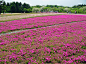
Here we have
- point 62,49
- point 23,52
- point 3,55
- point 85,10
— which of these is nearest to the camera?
point 3,55

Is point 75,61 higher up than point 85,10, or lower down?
lower down

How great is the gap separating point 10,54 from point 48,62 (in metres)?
3.46

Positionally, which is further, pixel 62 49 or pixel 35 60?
pixel 62 49

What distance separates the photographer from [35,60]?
6332 mm

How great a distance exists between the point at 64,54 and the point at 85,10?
110m

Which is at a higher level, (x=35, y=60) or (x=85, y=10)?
(x=85, y=10)

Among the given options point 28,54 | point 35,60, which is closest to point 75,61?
point 35,60

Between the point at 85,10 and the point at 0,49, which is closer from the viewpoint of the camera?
the point at 0,49

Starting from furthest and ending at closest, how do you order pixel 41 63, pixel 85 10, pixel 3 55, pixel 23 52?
pixel 85 10
pixel 23 52
pixel 3 55
pixel 41 63

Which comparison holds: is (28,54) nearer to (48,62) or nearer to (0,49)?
(48,62)

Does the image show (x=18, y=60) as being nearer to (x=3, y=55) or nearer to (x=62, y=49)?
(x=3, y=55)

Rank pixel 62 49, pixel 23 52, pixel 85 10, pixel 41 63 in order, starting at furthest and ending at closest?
1. pixel 85 10
2. pixel 62 49
3. pixel 23 52
4. pixel 41 63

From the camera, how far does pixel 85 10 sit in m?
100

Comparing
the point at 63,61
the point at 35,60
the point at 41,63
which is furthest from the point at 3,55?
the point at 63,61
